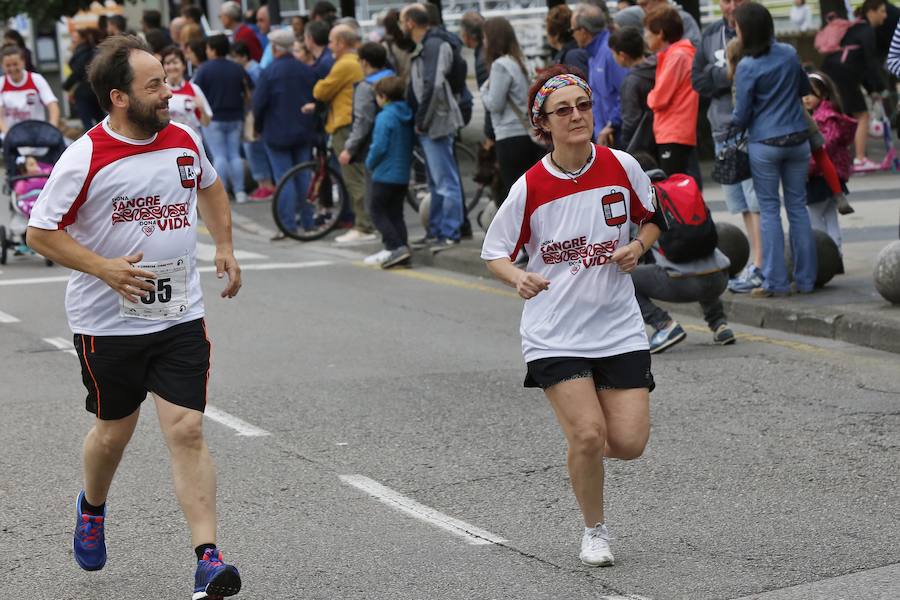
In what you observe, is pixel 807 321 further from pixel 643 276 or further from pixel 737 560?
pixel 737 560

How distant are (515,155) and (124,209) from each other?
8.65 metres

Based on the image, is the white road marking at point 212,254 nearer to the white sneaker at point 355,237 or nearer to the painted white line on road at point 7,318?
the white sneaker at point 355,237

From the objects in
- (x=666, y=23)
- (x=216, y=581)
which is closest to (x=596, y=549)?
(x=216, y=581)

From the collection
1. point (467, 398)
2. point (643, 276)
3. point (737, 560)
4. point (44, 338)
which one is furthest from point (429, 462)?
point (44, 338)

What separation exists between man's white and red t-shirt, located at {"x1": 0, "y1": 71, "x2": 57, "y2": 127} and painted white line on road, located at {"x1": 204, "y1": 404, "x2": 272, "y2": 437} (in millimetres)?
7866

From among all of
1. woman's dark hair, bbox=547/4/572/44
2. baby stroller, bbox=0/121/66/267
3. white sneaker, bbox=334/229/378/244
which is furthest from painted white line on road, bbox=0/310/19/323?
woman's dark hair, bbox=547/4/572/44

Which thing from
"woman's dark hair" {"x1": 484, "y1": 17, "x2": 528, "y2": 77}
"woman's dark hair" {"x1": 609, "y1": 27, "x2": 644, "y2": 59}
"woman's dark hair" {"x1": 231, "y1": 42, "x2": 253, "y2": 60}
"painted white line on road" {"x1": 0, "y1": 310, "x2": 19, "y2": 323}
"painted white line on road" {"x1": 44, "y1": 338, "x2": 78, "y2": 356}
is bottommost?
"painted white line on road" {"x1": 0, "y1": 310, "x2": 19, "y2": 323}

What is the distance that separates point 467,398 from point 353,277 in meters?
5.52

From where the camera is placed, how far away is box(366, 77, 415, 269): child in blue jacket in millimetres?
14391

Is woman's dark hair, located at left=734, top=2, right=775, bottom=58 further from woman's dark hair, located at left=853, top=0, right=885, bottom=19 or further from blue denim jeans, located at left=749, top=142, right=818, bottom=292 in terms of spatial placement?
woman's dark hair, located at left=853, top=0, right=885, bottom=19

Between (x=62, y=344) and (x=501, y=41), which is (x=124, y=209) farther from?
(x=501, y=41)

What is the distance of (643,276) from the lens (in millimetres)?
9922

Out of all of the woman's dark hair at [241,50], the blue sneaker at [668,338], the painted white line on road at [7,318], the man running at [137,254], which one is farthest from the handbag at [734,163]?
the woman's dark hair at [241,50]

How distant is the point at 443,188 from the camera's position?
15.0 m
